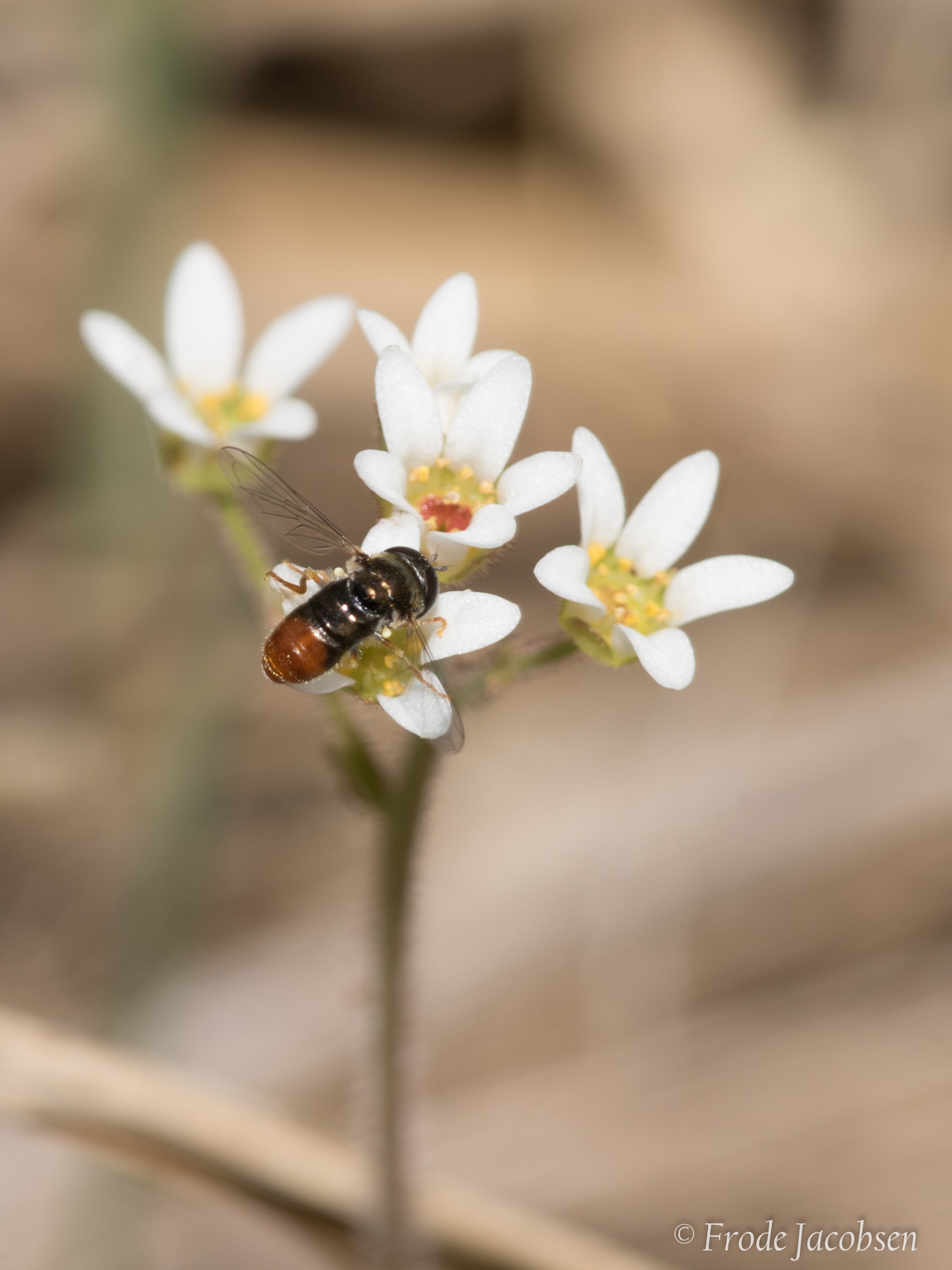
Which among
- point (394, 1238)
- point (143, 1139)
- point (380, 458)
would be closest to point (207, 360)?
point (380, 458)

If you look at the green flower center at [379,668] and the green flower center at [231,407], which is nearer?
the green flower center at [379,668]

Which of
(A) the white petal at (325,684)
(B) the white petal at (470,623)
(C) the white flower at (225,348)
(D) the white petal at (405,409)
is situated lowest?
(A) the white petal at (325,684)

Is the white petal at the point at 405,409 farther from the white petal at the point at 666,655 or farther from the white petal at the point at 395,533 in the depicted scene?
the white petal at the point at 666,655

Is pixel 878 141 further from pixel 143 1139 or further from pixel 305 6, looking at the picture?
pixel 143 1139

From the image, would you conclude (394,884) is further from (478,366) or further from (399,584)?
(478,366)

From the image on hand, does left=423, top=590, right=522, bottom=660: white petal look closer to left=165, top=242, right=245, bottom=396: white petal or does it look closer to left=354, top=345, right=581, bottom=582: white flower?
left=354, top=345, right=581, bottom=582: white flower

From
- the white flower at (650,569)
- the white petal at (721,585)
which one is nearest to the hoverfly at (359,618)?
the white flower at (650,569)

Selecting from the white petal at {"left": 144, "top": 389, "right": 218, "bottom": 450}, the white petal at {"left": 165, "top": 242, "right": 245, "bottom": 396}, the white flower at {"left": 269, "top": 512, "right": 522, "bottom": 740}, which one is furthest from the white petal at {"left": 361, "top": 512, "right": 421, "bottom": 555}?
the white petal at {"left": 165, "top": 242, "right": 245, "bottom": 396}

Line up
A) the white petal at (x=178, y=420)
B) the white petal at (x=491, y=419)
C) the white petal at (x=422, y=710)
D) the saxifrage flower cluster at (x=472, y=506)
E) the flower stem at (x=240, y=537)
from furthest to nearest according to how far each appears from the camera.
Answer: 1. the flower stem at (x=240, y=537)
2. the white petal at (x=178, y=420)
3. the white petal at (x=491, y=419)
4. the saxifrage flower cluster at (x=472, y=506)
5. the white petal at (x=422, y=710)
